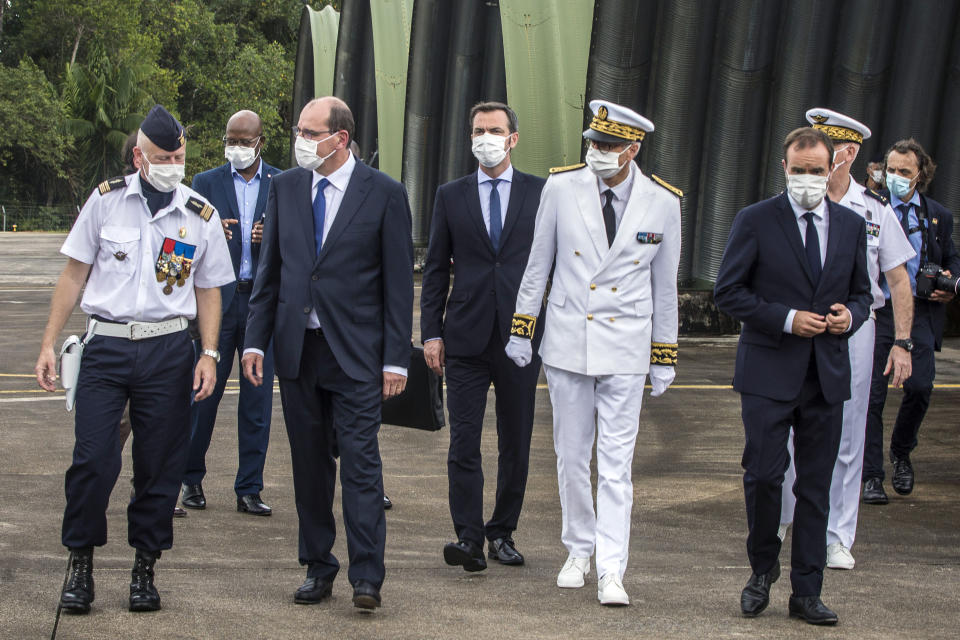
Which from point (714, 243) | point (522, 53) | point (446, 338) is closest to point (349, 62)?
point (522, 53)

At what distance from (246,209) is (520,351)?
2.40 meters

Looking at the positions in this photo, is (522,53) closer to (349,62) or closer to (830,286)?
(349,62)

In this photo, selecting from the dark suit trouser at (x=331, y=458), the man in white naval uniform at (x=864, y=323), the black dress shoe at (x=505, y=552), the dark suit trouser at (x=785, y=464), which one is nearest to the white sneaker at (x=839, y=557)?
the man in white naval uniform at (x=864, y=323)

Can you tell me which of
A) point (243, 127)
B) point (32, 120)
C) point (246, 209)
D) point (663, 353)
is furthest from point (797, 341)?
point (32, 120)

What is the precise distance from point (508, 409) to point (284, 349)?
4.37 ft

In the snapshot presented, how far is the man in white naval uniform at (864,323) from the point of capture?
6406 mm

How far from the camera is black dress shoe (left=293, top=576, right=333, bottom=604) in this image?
18.0 feet

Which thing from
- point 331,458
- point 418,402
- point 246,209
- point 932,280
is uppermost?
point 246,209

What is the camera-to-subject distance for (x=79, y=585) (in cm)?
528

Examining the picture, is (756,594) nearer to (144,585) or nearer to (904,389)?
(144,585)

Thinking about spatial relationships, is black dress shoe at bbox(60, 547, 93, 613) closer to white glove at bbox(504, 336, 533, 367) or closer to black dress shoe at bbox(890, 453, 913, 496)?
white glove at bbox(504, 336, 533, 367)

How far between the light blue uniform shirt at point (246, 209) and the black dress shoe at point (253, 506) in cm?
126

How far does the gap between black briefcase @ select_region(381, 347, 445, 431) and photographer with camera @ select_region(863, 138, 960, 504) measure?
3.01 meters

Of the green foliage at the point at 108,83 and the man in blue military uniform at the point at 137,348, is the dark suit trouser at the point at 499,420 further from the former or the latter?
the green foliage at the point at 108,83
